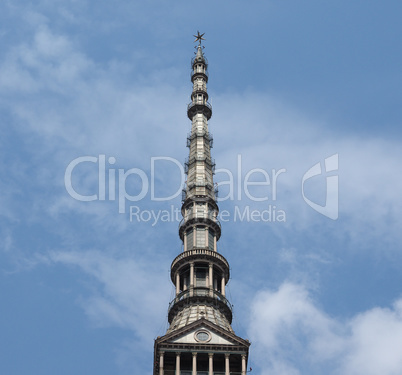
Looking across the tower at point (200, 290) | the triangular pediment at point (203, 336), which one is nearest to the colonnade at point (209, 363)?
the tower at point (200, 290)

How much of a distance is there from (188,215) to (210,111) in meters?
29.6

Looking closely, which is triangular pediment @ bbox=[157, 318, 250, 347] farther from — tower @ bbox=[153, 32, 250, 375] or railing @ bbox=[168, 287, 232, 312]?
railing @ bbox=[168, 287, 232, 312]

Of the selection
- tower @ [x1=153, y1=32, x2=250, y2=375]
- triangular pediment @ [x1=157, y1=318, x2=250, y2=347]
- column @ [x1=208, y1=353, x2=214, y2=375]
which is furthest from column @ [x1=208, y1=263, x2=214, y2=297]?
column @ [x1=208, y1=353, x2=214, y2=375]

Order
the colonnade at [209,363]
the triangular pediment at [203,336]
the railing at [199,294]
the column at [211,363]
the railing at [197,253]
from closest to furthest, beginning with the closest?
the colonnade at [209,363] < the column at [211,363] < the triangular pediment at [203,336] < the railing at [199,294] < the railing at [197,253]

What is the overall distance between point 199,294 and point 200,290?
820mm

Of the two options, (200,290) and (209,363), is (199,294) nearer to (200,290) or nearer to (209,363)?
(200,290)

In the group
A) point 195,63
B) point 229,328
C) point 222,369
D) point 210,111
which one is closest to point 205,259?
point 229,328

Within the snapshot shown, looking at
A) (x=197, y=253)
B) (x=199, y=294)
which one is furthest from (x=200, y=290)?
(x=197, y=253)

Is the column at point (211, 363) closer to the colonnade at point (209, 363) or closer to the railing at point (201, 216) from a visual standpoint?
the colonnade at point (209, 363)

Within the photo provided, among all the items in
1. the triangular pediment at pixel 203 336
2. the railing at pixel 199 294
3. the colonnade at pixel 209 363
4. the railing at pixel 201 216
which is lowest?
the colonnade at pixel 209 363

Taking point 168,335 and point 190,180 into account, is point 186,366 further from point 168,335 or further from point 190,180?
point 190,180

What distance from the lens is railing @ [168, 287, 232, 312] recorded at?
103 meters

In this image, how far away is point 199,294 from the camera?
104 m

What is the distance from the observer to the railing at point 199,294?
103281 millimetres
